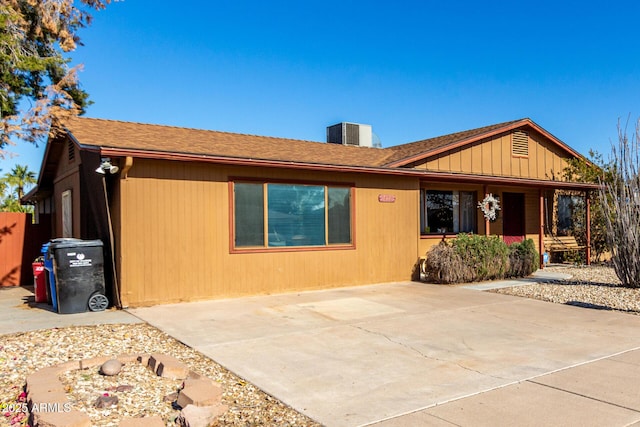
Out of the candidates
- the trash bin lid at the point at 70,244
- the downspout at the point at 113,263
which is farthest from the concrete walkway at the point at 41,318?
the trash bin lid at the point at 70,244

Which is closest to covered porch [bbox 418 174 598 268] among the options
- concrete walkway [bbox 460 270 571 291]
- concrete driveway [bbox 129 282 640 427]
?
concrete walkway [bbox 460 270 571 291]

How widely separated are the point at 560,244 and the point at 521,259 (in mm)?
4689

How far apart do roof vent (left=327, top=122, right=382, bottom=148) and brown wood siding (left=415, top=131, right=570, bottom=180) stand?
13.1 ft

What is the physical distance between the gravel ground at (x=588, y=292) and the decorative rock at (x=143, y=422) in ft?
25.9

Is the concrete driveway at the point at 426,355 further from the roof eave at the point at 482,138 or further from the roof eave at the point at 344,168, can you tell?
the roof eave at the point at 482,138

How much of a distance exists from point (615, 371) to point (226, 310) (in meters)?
5.60

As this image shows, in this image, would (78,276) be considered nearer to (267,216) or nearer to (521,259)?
(267,216)

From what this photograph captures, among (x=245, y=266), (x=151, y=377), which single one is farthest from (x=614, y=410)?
(x=245, y=266)

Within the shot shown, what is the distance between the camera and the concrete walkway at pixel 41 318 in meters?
7.15

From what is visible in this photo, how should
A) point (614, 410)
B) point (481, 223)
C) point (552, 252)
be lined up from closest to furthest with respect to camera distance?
point (614, 410) → point (481, 223) → point (552, 252)

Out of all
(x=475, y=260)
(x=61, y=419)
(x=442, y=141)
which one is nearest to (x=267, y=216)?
(x=475, y=260)

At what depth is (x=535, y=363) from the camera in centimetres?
541

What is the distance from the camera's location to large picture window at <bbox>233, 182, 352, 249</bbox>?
388 inches

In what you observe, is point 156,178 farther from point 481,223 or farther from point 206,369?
point 481,223
